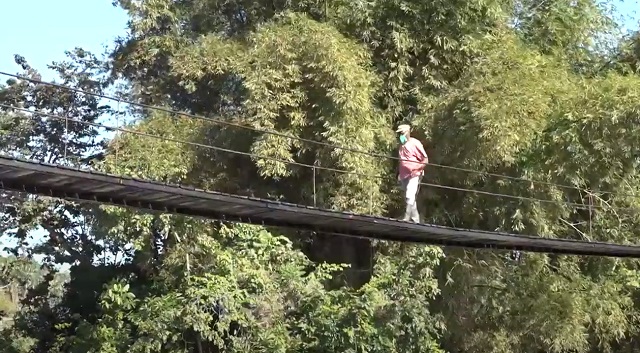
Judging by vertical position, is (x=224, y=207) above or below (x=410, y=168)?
below

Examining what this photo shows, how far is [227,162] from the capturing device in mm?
8375

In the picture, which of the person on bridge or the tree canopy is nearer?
the person on bridge

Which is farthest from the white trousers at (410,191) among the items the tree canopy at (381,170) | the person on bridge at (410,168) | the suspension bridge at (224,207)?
the tree canopy at (381,170)

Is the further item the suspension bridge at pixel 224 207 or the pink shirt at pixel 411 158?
the pink shirt at pixel 411 158

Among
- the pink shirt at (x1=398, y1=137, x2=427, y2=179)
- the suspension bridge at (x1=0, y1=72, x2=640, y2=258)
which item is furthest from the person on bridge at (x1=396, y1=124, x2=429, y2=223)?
the suspension bridge at (x1=0, y1=72, x2=640, y2=258)

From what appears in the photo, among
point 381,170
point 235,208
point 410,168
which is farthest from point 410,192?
point 381,170

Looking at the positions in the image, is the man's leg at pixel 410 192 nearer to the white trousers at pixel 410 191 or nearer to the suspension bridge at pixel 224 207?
the white trousers at pixel 410 191

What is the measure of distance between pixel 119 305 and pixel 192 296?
0.96 m

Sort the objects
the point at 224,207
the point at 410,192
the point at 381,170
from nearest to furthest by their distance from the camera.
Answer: the point at 224,207
the point at 410,192
the point at 381,170

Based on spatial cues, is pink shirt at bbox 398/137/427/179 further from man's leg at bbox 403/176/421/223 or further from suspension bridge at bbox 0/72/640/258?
suspension bridge at bbox 0/72/640/258

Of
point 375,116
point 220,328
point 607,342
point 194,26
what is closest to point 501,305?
point 607,342

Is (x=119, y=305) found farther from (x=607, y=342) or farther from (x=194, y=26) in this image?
(x=607, y=342)

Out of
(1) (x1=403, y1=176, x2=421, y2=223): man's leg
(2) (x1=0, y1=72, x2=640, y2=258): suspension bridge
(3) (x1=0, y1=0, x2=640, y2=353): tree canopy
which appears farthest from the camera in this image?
(3) (x1=0, y1=0, x2=640, y2=353): tree canopy

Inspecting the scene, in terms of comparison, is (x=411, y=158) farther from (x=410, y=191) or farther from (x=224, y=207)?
(x=224, y=207)
